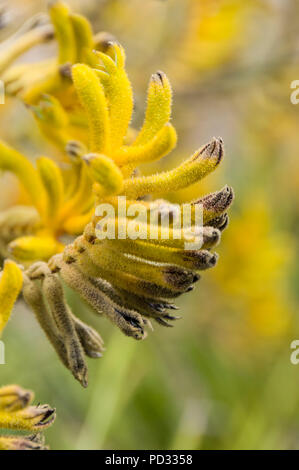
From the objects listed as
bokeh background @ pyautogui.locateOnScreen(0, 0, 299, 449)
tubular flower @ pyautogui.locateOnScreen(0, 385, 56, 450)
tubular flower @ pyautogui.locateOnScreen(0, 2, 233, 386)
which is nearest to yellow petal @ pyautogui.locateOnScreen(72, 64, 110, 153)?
tubular flower @ pyautogui.locateOnScreen(0, 2, 233, 386)

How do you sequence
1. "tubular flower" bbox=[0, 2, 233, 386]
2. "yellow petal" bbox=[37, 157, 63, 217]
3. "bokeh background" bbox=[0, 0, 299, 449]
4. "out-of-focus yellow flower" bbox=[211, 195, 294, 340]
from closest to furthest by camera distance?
"tubular flower" bbox=[0, 2, 233, 386]
"yellow petal" bbox=[37, 157, 63, 217]
"bokeh background" bbox=[0, 0, 299, 449]
"out-of-focus yellow flower" bbox=[211, 195, 294, 340]

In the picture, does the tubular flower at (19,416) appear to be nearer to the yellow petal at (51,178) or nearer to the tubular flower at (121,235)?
the tubular flower at (121,235)

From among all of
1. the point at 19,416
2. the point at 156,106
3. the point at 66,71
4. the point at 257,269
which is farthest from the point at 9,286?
the point at 257,269

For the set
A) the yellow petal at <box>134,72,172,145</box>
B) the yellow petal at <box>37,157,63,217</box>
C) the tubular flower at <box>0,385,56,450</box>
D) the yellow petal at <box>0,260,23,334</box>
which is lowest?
the tubular flower at <box>0,385,56,450</box>

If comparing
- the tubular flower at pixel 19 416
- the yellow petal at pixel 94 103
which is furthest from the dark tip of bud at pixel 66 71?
the tubular flower at pixel 19 416

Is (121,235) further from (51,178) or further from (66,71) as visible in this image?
(66,71)

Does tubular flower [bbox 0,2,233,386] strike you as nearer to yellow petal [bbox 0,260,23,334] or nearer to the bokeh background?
yellow petal [bbox 0,260,23,334]
